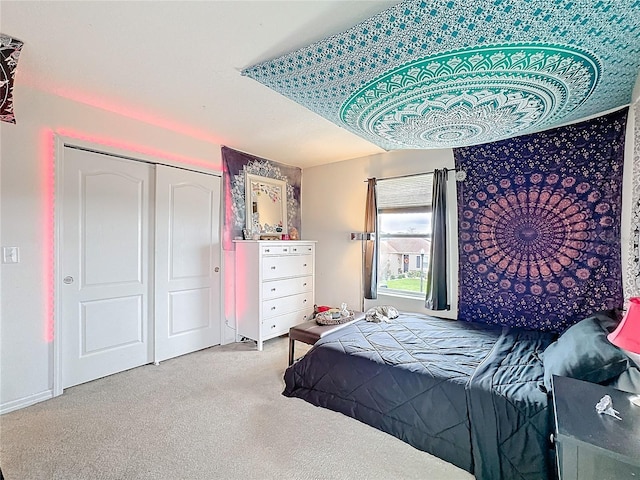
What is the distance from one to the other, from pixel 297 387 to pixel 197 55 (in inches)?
96.8

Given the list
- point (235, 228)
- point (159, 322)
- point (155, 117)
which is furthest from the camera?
point (235, 228)

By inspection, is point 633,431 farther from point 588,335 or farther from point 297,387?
point 297,387

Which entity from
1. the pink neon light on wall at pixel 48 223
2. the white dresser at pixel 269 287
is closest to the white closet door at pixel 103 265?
the pink neon light on wall at pixel 48 223

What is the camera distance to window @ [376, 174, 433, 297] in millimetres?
3518

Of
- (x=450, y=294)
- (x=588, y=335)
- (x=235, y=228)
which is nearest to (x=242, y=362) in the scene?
(x=235, y=228)

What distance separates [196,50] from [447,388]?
2.49m

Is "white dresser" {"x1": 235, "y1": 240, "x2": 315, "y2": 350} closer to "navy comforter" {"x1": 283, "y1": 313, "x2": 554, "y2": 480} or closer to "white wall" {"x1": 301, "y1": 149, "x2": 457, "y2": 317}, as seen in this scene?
"white wall" {"x1": 301, "y1": 149, "x2": 457, "y2": 317}

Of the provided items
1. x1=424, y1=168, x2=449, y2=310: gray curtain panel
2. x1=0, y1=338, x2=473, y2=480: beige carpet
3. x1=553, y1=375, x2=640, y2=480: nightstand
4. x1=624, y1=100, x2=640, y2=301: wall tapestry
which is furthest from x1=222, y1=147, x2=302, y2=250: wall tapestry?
x1=624, y1=100, x2=640, y2=301: wall tapestry

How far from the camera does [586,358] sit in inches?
60.7

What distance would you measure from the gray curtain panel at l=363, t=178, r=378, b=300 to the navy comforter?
3.38 ft

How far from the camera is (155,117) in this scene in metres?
2.82

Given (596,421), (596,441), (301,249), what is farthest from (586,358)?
(301,249)

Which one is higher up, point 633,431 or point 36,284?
point 36,284

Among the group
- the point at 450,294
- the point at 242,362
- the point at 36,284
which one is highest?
the point at 36,284
